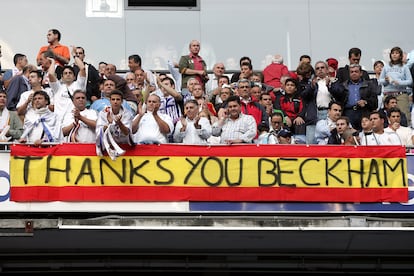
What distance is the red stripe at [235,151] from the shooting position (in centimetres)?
1556

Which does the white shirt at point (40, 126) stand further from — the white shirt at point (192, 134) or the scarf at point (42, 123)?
the white shirt at point (192, 134)

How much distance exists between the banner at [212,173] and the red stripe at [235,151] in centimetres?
1

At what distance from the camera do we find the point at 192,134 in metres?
16.1

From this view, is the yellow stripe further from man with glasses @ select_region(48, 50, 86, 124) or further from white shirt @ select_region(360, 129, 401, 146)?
man with glasses @ select_region(48, 50, 86, 124)

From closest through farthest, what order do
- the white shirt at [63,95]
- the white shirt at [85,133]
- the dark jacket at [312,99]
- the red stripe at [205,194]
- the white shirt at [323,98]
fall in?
1. the red stripe at [205,194]
2. the white shirt at [85,133]
3. the white shirt at [63,95]
4. the dark jacket at [312,99]
5. the white shirt at [323,98]

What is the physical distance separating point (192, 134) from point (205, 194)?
0.93m

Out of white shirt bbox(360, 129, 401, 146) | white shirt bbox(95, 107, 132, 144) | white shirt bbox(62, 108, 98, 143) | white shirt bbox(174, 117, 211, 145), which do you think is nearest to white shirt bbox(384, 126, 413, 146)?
white shirt bbox(360, 129, 401, 146)

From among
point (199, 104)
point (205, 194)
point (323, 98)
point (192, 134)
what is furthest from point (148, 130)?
point (323, 98)

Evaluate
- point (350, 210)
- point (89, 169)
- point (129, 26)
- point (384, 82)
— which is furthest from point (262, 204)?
point (129, 26)

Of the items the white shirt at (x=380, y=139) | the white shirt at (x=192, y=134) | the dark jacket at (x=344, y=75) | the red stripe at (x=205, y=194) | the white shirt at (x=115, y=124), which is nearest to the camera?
the white shirt at (x=115, y=124)

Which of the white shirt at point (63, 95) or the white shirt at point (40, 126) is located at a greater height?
the white shirt at point (63, 95)

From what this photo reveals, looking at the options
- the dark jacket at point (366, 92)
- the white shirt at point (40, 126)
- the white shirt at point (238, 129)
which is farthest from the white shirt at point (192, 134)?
the dark jacket at point (366, 92)

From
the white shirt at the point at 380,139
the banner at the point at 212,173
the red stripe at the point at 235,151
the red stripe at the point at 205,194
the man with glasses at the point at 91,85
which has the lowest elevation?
the red stripe at the point at 205,194

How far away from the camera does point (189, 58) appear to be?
1898 centimetres
